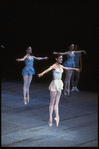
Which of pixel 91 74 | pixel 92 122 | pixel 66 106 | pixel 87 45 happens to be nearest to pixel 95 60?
pixel 91 74

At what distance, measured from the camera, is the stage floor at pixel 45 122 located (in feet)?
42.1

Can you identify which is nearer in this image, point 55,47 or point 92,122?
point 92,122

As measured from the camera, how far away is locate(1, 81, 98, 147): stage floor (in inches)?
505

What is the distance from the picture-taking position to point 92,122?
51.9 ft

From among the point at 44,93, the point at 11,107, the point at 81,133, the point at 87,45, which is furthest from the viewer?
the point at 87,45

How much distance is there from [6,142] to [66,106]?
7.21 m

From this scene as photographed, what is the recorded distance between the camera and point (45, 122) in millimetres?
Result: 15711

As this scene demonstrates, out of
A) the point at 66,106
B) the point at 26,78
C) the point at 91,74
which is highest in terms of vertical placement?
the point at 26,78

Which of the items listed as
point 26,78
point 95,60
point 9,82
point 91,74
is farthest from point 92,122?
point 95,60

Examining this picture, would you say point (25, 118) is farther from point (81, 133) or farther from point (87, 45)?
point (87, 45)

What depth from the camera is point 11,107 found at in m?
19.1

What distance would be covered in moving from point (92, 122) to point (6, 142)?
5137 mm

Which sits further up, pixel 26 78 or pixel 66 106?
pixel 26 78

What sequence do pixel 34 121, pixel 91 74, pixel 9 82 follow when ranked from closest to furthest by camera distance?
pixel 34 121 → pixel 9 82 → pixel 91 74
